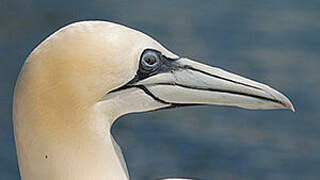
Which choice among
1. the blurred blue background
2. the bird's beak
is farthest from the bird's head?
the blurred blue background

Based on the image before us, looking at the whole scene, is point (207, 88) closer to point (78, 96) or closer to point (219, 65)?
point (78, 96)

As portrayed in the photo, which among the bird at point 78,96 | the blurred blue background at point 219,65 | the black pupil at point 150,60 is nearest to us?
the bird at point 78,96

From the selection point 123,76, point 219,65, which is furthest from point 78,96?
point 219,65

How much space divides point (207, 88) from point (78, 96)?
1.35 feet

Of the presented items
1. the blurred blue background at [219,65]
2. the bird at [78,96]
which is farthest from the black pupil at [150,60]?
the blurred blue background at [219,65]

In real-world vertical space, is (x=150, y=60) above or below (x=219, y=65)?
above

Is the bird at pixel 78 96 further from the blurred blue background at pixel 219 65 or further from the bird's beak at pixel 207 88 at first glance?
the blurred blue background at pixel 219 65

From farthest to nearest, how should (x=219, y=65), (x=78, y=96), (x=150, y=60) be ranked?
(x=219, y=65) < (x=150, y=60) < (x=78, y=96)

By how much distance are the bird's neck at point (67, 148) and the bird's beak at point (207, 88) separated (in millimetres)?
209

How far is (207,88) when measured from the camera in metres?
2.41

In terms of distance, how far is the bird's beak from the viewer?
2.41 meters

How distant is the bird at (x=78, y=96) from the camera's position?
2223 millimetres

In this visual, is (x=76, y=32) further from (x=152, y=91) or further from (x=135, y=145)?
(x=135, y=145)

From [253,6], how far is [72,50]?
5413 millimetres
